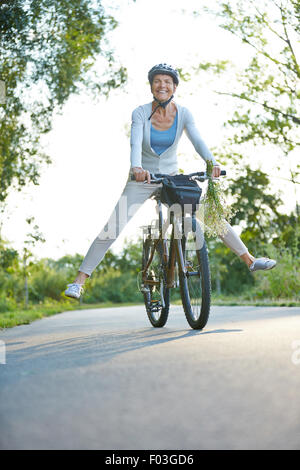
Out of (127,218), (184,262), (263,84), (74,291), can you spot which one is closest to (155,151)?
(127,218)

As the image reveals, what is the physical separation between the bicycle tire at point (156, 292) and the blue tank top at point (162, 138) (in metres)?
0.84

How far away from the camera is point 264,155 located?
1434 centimetres

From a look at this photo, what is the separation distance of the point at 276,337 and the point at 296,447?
6.97 ft

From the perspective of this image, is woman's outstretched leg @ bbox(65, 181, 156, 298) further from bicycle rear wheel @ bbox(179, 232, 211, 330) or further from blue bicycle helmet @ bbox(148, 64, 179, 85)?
blue bicycle helmet @ bbox(148, 64, 179, 85)

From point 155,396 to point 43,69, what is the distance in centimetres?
883

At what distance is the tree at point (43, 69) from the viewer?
9320 millimetres

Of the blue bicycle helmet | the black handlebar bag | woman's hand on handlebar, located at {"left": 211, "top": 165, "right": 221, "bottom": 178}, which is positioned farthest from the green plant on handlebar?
the blue bicycle helmet

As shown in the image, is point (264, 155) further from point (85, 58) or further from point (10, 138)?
point (10, 138)

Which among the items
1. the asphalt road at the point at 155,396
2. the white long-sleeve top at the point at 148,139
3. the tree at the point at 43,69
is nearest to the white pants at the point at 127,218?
the white long-sleeve top at the point at 148,139

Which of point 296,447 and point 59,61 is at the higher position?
point 59,61

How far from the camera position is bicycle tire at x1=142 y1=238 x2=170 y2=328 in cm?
523

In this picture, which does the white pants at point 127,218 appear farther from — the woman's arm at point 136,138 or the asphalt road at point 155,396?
the asphalt road at point 155,396

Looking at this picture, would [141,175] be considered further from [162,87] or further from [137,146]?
[162,87]

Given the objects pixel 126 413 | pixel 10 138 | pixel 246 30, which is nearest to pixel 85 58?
pixel 10 138
